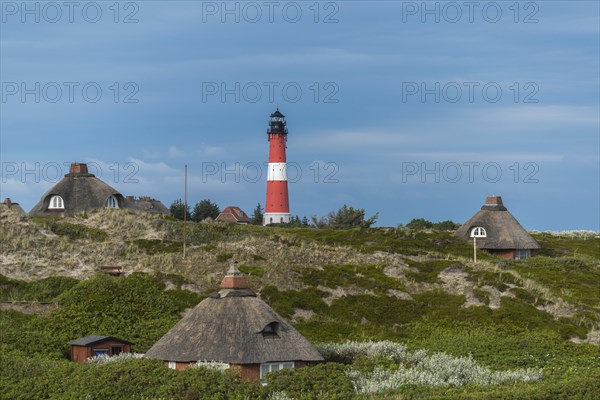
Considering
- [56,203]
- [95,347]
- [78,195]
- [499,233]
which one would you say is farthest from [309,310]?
[499,233]

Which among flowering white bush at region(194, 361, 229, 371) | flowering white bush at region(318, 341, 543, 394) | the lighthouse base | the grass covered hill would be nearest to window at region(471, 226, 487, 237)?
the grass covered hill

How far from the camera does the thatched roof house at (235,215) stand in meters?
133

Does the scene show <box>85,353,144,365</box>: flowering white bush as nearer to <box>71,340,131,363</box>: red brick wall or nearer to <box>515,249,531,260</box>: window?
<box>71,340,131,363</box>: red brick wall

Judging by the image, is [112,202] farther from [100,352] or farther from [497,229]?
[100,352]

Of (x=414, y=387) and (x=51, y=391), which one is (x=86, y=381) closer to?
(x=51, y=391)

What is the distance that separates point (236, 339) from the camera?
3691 centimetres

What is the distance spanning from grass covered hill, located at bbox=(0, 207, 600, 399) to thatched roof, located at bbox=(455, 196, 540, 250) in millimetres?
10162

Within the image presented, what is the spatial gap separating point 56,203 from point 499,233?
1449 inches

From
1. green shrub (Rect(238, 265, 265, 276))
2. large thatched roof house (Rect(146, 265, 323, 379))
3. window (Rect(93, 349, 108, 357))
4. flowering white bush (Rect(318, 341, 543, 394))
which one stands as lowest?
flowering white bush (Rect(318, 341, 543, 394))

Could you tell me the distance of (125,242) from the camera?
200ft

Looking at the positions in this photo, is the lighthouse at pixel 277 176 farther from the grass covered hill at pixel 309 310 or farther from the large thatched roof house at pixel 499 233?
the grass covered hill at pixel 309 310

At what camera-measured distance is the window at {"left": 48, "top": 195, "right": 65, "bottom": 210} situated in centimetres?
7962

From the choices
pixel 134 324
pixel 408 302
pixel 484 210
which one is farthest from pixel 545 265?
pixel 134 324

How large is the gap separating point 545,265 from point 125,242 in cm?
3329
